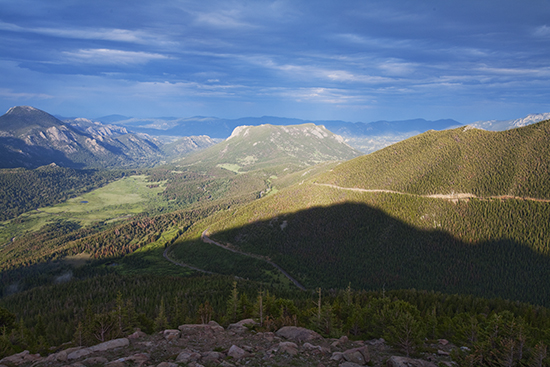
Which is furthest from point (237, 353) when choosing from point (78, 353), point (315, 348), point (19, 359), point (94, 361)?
point (19, 359)

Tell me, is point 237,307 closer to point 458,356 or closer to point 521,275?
point 458,356

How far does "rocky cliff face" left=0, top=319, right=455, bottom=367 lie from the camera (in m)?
35.2

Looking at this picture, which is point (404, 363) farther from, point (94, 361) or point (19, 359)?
point (19, 359)

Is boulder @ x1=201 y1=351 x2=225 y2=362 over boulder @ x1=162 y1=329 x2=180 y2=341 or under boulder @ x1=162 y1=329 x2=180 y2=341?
over

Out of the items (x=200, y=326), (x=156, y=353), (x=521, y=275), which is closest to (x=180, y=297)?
(x=200, y=326)

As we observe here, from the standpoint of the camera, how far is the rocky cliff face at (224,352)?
35.2 m

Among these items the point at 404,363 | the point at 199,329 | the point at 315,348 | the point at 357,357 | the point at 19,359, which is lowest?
the point at 199,329

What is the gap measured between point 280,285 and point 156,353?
507ft

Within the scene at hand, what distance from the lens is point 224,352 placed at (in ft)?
127

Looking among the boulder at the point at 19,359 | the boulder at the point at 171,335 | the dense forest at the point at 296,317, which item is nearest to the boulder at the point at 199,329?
→ the boulder at the point at 171,335

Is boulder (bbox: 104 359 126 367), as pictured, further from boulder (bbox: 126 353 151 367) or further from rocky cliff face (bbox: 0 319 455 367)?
boulder (bbox: 126 353 151 367)

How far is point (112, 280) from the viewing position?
188375 mm

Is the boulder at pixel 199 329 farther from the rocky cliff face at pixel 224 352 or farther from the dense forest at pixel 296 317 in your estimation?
the dense forest at pixel 296 317

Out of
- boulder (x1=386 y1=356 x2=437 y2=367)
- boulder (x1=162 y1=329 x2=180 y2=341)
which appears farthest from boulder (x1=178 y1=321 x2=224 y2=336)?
boulder (x1=386 y1=356 x2=437 y2=367)
